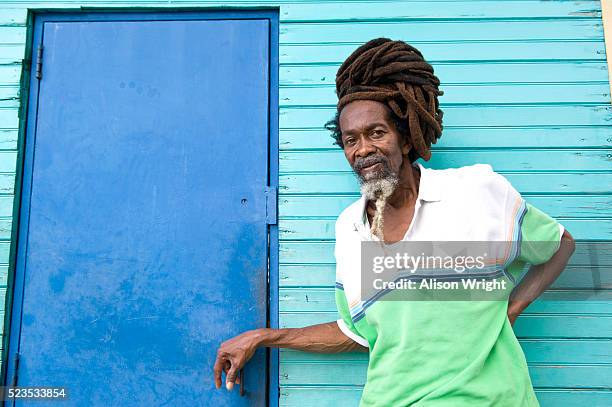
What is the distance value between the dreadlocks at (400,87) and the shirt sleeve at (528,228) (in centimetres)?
34

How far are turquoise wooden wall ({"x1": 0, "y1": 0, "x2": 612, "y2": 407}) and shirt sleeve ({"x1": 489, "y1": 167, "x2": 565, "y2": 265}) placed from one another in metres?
0.42

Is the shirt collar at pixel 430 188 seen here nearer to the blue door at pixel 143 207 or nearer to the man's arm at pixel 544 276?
the man's arm at pixel 544 276

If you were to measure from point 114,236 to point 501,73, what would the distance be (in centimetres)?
199

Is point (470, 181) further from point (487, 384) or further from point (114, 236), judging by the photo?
point (114, 236)

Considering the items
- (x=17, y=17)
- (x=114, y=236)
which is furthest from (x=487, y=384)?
(x=17, y=17)

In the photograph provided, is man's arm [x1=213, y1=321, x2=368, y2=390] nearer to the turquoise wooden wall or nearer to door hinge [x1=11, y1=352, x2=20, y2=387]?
the turquoise wooden wall

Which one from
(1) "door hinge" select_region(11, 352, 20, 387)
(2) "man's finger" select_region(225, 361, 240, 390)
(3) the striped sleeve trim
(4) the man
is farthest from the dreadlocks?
(1) "door hinge" select_region(11, 352, 20, 387)

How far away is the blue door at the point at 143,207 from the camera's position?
257 centimetres

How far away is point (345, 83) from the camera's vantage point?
2432mm

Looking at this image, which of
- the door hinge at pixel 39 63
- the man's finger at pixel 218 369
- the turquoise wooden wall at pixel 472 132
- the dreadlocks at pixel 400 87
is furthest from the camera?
the door hinge at pixel 39 63

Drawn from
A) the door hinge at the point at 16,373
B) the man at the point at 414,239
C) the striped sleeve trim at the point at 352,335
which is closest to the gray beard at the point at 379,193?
the man at the point at 414,239

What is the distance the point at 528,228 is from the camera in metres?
2.24

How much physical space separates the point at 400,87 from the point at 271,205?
800 millimetres

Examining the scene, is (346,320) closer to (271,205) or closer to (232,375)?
(232,375)
